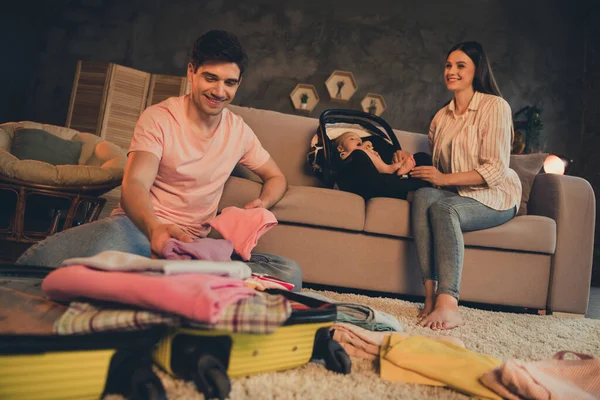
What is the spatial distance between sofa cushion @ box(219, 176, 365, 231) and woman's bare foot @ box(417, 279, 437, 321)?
437mm

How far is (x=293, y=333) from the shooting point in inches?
35.2

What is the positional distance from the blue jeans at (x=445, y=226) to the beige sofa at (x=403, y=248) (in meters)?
0.15

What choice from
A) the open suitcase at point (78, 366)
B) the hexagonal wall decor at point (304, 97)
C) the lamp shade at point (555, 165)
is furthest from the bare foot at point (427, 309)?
the hexagonal wall decor at point (304, 97)

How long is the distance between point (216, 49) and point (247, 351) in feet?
3.04

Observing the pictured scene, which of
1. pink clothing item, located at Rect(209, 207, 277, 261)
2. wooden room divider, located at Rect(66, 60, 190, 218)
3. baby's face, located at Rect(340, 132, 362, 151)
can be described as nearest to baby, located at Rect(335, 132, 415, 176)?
baby's face, located at Rect(340, 132, 362, 151)

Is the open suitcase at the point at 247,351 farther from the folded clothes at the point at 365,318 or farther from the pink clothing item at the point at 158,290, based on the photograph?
the folded clothes at the point at 365,318

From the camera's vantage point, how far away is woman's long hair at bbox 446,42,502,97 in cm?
201

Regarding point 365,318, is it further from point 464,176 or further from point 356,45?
point 356,45

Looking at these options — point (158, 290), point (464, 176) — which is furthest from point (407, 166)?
point (158, 290)

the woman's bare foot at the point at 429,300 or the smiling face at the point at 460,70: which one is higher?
the smiling face at the point at 460,70

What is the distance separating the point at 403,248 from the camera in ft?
7.02

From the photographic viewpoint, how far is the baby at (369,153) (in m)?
2.28

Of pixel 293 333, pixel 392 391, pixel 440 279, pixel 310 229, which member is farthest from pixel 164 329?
pixel 310 229

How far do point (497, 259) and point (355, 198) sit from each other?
0.71 metres
